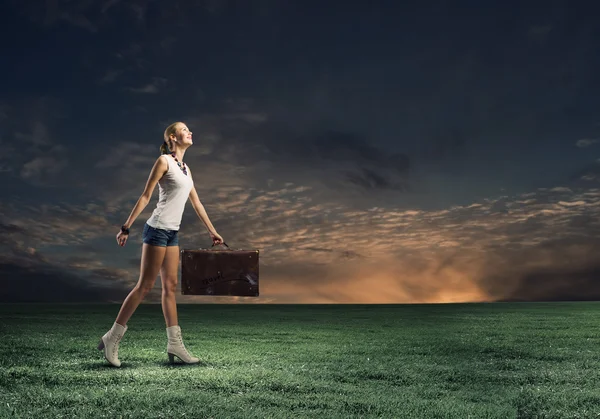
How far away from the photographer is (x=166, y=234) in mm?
7695

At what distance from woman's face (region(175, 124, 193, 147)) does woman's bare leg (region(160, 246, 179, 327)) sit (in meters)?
1.37

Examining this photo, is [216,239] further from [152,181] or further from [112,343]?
[112,343]

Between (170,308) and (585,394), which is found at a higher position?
(170,308)

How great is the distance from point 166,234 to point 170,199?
0.44 m

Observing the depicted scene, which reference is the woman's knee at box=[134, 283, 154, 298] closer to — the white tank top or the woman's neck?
the white tank top

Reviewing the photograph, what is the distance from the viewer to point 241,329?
49.0 ft

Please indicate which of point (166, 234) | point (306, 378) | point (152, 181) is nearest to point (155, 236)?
point (166, 234)

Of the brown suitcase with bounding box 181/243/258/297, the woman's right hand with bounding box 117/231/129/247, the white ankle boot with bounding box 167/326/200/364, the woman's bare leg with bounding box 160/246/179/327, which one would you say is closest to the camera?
the woman's right hand with bounding box 117/231/129/247

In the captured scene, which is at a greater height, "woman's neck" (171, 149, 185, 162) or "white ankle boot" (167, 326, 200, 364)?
"woman's neck" (171, 149, 185, 162)

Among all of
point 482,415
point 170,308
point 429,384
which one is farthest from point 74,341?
point 482,415

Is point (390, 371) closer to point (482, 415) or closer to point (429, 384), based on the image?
point (429, 384)

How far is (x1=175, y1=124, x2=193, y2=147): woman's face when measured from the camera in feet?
26.0

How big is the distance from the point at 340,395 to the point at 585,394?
8.72ft

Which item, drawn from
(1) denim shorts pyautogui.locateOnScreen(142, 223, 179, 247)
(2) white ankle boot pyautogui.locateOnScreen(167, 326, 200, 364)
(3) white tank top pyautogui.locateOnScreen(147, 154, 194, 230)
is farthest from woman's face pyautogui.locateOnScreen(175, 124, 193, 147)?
(2) white ankle boot pyautogui.locateOnScreen(167, 326, 200, 364)
